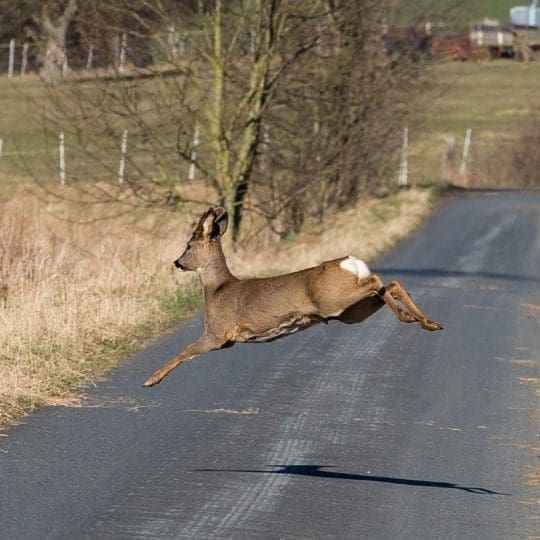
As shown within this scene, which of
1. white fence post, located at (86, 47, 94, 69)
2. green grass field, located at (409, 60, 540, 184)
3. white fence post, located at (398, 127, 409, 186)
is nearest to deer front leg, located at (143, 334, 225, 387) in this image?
white fence post, located at (86, 47, 94, 69)

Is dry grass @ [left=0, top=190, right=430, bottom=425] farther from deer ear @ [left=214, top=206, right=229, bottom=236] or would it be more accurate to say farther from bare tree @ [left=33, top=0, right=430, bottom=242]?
deer ear @ [left=214, top=206, right=229, bottom=236]

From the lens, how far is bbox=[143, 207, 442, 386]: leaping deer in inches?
313

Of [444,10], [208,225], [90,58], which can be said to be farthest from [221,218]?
[444,10]

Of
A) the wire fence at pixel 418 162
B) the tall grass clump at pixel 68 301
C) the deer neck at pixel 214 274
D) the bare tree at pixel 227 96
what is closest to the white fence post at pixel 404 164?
the wire fence at pixel 418 162

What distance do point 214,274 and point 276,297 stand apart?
2.45 ft

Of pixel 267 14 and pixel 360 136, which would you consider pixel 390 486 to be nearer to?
pixel 267 14

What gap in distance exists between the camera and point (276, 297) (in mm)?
8234

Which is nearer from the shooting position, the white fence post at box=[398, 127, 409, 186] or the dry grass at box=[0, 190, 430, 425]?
the dry grass at box=[0, 190, 430, 425]

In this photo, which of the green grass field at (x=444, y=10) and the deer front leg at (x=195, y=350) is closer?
the deer front leg at (x=195, y=350)

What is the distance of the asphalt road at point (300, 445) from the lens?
7.41 meters

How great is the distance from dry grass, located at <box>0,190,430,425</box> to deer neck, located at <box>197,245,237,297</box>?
168cm

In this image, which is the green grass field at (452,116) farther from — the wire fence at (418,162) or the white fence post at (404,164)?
the white fence post at (404,164)

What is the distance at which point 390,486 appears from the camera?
8359mm

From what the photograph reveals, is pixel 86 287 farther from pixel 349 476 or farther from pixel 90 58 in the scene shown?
pixel 90 58
